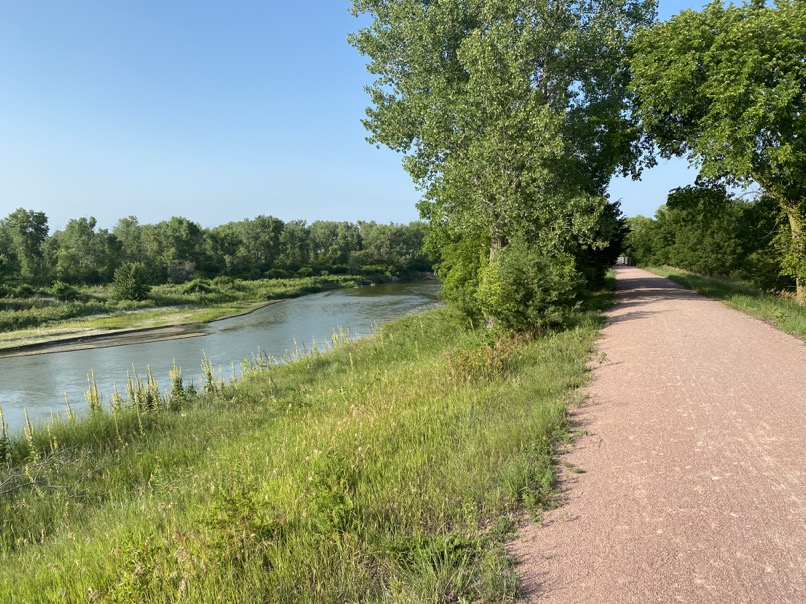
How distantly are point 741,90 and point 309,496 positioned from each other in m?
16.2

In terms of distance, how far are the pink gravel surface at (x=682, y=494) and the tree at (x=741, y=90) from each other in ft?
32.4

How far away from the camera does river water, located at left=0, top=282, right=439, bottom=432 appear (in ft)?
56.0

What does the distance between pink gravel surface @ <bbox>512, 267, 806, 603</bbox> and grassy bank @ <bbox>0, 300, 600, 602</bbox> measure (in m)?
0.36

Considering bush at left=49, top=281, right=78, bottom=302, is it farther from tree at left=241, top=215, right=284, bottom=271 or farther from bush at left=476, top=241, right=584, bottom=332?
bush at left=476, top=241, right=584, bottom=332

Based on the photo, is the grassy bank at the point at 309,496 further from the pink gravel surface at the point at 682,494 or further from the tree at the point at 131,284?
the tree at the point at 131,284

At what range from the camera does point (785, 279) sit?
2275 cm

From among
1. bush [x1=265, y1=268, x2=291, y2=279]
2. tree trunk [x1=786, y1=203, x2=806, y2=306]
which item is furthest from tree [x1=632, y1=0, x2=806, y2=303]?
bush [x1=265, y1=268, x2=291, y2=279]

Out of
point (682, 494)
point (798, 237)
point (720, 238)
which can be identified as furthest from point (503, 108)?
point (720, 238)

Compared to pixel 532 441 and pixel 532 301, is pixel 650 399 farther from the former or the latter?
pixel 532 301

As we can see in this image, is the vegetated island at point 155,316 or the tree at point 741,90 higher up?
the tree at point 741,90

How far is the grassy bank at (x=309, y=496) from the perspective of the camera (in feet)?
10.9

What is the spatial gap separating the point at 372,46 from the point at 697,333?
581 inches

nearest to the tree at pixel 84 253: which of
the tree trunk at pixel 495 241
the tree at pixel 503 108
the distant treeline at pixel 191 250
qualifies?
the distant treeline at pixel 191 250

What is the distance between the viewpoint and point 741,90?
46.0ft
